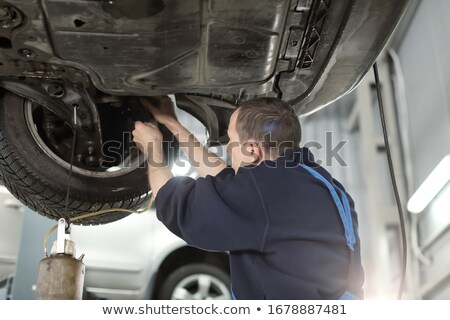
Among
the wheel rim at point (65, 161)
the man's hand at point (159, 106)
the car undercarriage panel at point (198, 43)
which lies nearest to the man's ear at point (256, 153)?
the car undercarriage panel at point (198, 43)

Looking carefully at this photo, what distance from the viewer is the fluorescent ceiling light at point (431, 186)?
3.83m

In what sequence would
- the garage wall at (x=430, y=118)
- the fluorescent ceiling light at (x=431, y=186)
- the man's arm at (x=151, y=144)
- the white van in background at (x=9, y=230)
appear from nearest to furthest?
1. the man's arm at (x=151, y=144)
2. the white van in background at (x=9, y=230)
3. the fluorescent ceiling light at (x=431, y=186)
4. the garage wall at (x=430, y=118)

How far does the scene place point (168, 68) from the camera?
5.13 ft

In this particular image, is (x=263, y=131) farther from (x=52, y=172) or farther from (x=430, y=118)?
(x=430, y=118)

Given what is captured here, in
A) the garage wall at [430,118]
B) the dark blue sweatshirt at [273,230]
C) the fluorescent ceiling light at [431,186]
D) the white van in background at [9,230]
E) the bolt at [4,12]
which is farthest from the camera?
the garage wall at [430,118]

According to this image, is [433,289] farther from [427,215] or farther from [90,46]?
[90,46]

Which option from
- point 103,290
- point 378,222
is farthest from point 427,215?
point 103,290

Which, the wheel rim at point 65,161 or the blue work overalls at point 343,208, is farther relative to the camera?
the wheel rim at point 65,161

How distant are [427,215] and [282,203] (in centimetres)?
355

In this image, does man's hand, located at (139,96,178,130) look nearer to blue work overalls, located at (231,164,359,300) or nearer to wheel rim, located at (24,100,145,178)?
wheel rim, located at (24,100,145,178)

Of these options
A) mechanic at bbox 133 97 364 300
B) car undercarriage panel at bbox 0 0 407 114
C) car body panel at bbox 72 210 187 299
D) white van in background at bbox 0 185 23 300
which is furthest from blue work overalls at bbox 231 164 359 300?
white van in background at bbox 0 185 23 300

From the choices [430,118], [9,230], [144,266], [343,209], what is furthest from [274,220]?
[430,118]

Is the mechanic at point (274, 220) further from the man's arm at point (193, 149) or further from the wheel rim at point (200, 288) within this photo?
the wheel rim at point (200, 288)

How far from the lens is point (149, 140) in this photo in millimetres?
1672
